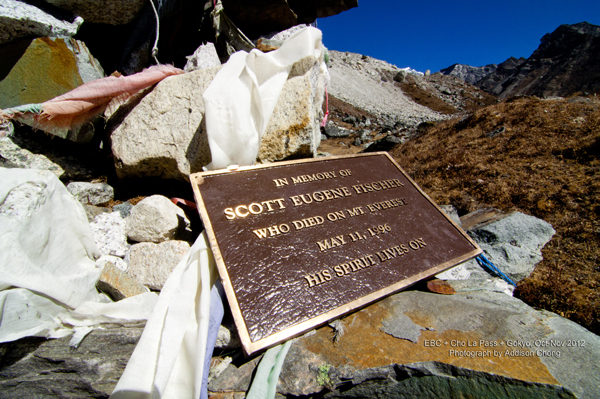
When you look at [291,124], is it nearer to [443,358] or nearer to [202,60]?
[202,60]

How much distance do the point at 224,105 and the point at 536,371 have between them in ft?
7.01

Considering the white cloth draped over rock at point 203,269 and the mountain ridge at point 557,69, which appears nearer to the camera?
the white cloth draped over rock at point 203,269

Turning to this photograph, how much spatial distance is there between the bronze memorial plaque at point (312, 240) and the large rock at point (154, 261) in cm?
37

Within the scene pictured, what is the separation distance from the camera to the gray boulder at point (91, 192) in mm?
2061

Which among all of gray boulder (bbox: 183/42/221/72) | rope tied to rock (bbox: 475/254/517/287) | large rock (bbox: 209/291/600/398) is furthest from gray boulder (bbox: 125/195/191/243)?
rope tied to rock (bbox: 475/254/517/287)

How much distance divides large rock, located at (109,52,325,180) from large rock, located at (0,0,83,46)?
2.68ft

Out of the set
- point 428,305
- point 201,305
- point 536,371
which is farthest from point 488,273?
point 201,305

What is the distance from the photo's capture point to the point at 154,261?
1.65m

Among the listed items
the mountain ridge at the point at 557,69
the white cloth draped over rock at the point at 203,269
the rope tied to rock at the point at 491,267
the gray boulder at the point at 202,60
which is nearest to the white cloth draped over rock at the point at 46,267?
the white cloth draped over rock at the point at 203,269

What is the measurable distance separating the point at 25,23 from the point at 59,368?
8.38 ft

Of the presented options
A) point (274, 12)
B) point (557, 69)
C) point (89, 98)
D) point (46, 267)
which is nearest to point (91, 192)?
point (89, 98)

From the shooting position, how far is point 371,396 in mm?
1079

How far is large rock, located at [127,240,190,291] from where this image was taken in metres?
1.61

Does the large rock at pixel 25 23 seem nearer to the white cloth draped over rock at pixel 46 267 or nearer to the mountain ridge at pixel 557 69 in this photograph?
the white cloth draped over rock at pixel 46 267
